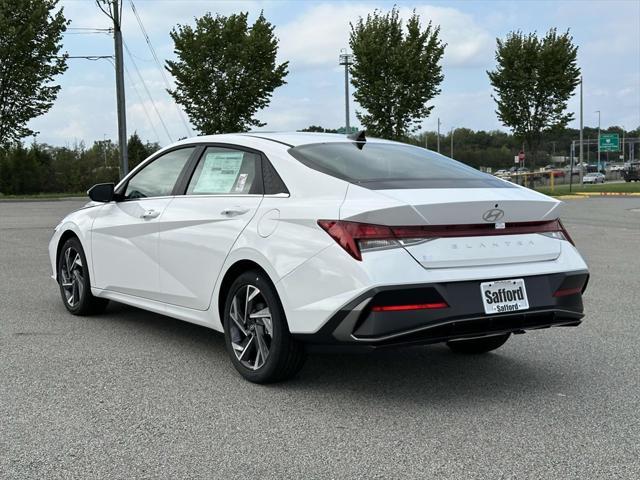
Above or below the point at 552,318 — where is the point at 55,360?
below

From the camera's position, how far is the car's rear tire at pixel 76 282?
6.73 meters

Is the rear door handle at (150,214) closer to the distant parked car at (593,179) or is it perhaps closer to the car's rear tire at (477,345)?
the car's rear tire at (477,345)

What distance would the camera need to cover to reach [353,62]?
4338 cm

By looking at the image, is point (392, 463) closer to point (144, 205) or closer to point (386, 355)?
point (386, 355)

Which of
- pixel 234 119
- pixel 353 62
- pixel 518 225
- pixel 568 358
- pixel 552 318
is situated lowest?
pixel 568 358

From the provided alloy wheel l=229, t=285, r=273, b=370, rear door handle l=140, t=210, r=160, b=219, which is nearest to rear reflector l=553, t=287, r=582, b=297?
alloy wheel l=229, t=285, r=273, b=370

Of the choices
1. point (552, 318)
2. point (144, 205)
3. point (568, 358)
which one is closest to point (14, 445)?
point (144, 205)

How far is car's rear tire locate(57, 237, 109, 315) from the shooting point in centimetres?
673

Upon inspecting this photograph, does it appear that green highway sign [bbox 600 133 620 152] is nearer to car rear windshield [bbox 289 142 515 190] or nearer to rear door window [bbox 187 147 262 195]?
car rear windshield [bbox 289 142 515 190]

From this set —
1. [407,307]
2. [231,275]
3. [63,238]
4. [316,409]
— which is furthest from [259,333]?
[63,238]

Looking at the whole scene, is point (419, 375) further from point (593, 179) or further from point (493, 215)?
point (593, 179)

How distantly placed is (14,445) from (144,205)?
8.54 ft

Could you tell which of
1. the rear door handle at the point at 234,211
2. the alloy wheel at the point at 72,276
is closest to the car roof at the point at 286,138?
the rear door handle at the point at 234,211

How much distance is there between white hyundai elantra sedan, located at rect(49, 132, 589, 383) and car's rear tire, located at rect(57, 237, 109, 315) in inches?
47.4
